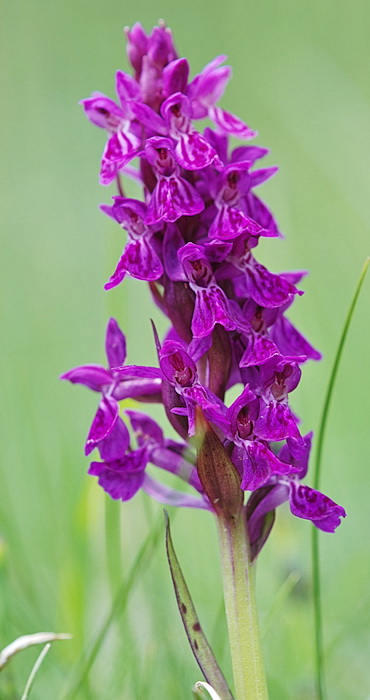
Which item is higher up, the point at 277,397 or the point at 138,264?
the point at 138,264

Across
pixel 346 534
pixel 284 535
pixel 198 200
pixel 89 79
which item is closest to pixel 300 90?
pixel 346 534

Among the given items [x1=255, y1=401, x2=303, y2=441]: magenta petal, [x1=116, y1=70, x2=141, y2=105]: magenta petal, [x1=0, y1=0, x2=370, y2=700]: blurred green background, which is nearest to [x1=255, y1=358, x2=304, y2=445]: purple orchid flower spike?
[x1=255, y1=401, x2=303, y2=441]: magenta petal

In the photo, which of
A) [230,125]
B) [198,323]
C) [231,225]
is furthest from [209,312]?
[230,125]

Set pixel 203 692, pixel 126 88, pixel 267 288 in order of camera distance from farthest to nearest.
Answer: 1. pixel 126 88
2. pixel 267 288
3. pixel 203 692

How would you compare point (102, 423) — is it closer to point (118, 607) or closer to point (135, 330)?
point (118, 607)

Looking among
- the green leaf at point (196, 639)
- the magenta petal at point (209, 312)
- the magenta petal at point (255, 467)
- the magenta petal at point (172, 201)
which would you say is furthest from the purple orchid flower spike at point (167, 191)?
the green leaf at point (196, 639)

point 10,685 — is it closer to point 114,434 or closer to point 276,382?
point 114,434
